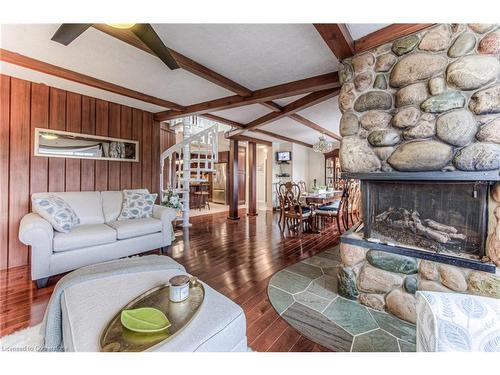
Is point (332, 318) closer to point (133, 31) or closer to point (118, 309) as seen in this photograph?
point (118, 309)

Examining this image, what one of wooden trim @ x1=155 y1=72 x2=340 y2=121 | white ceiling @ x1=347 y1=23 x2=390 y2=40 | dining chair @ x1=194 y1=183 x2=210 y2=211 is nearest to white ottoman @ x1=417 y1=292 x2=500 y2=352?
white ceiling @ x1=347 y1=23 x2=390 y2=40

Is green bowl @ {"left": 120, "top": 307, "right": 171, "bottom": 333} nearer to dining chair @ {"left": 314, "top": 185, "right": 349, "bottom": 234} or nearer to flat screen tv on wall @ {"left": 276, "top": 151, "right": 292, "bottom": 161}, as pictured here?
dining chair @ {"left": 314, "top": 185, "right": 349, "bottom": 234}

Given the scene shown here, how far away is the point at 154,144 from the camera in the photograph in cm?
442

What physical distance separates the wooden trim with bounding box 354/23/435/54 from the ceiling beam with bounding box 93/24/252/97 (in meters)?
1.53

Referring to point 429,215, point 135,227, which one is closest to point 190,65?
point 135,227

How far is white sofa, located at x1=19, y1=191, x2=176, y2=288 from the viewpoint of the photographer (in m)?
2.26

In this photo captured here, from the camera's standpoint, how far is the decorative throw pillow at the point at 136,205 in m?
3.33

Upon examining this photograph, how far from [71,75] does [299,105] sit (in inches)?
124

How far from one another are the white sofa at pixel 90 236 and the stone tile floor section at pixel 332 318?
187 cm

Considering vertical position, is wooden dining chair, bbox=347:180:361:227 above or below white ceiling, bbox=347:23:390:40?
below

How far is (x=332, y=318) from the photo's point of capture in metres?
1.81

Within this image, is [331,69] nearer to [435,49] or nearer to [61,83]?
[435,49]

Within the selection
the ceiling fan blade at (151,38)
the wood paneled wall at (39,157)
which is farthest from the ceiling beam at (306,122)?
the wood paneled wall at (39,157)

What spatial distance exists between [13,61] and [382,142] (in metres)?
3.77
